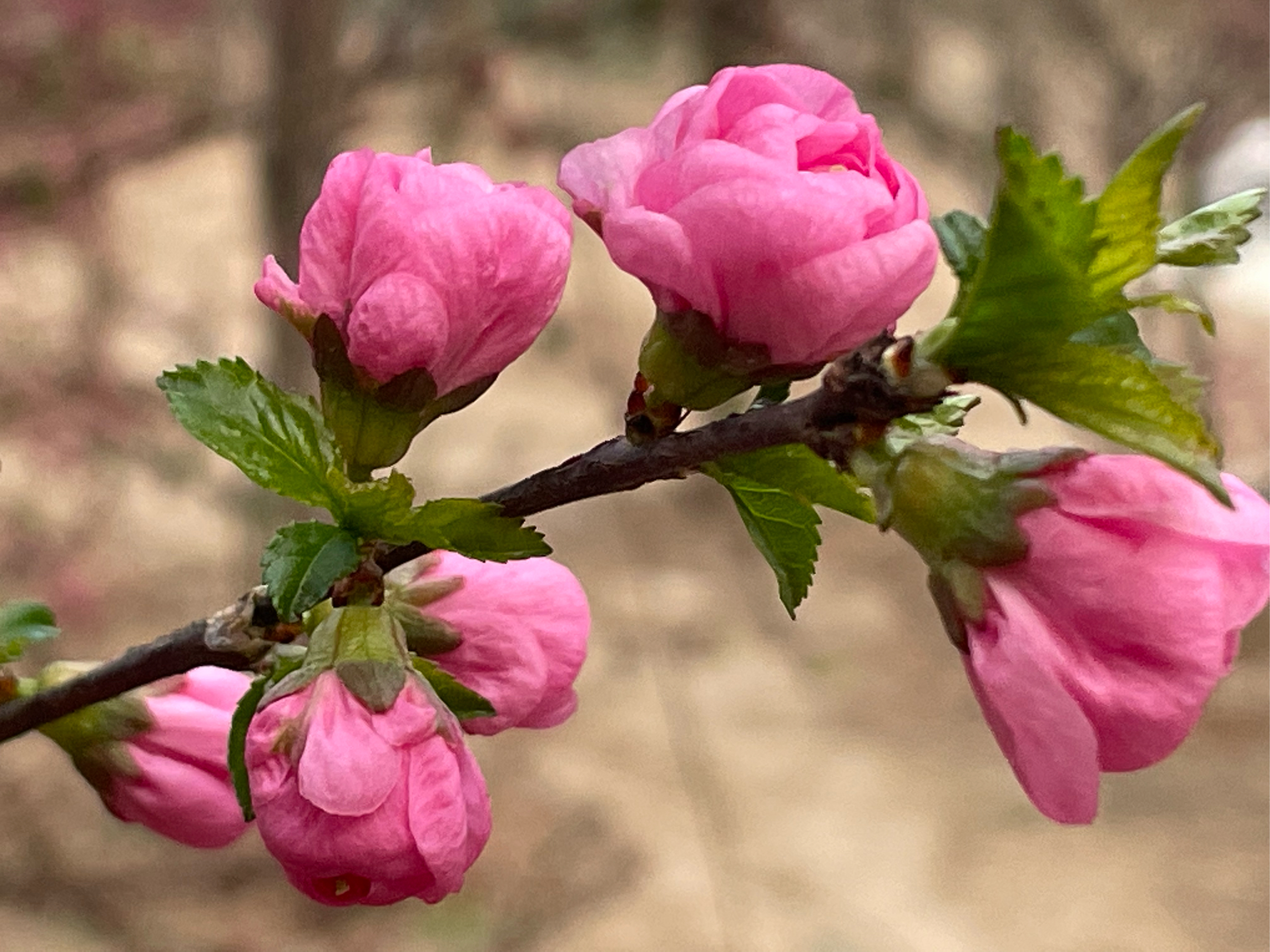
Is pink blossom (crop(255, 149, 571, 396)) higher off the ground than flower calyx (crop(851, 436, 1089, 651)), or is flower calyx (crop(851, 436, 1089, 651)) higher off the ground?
pink blossom (crop(255, 149, 571, 396))

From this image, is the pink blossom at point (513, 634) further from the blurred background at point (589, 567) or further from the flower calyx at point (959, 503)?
the blurred background at point (589, 567)

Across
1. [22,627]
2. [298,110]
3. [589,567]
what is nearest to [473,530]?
[22,627]

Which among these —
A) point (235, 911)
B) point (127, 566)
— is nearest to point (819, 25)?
point (127, 566)

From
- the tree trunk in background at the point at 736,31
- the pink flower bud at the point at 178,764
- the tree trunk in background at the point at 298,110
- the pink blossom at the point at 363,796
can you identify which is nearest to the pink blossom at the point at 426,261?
the pink blossom at the point at 363,796

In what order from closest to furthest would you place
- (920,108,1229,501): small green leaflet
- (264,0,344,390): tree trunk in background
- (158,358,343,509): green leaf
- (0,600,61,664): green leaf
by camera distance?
(920,108,1229,501): small green leaflet < (158,358,343,509): green leaf < (0,600,61,664): green leaf < (264,0,344,390): tree trunk in background

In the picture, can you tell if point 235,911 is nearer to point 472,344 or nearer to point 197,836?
point 197,836

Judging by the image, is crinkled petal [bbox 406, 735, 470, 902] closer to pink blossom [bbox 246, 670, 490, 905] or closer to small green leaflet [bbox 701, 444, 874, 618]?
pink blossom [bbox 246, 670, 490, 905]

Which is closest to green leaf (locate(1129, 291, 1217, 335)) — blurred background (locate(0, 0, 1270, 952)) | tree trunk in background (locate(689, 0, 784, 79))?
blurred background (locate(0, 0, 1270, 952))
